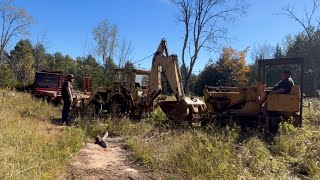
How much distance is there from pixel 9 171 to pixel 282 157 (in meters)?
5.46

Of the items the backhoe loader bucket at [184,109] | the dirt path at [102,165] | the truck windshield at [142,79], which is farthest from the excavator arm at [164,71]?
the dirt path at [102,165]

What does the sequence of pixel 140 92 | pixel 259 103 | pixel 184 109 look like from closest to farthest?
pixel 259 103, pixel 184 109, pixel 140 92

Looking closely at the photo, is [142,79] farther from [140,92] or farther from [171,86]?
[171,86]

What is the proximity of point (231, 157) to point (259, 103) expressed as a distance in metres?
4.95

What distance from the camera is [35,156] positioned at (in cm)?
603

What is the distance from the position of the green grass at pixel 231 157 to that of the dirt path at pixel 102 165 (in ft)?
1.00

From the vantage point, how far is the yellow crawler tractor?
1016cm

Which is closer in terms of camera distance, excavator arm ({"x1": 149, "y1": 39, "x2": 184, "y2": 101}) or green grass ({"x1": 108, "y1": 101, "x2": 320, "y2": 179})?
green grass ({"x1": 108, "y1": 101, "x2": 320, "y2": 179})

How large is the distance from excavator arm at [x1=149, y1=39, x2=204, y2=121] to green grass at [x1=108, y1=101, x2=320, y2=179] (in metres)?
3.27

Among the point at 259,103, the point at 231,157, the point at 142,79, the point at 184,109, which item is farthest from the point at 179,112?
the point at 231,157

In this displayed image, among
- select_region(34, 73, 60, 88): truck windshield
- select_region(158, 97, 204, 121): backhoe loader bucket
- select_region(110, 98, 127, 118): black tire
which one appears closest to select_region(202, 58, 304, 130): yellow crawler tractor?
select_region(158, 97, 204, 121): backhoe loader bucket

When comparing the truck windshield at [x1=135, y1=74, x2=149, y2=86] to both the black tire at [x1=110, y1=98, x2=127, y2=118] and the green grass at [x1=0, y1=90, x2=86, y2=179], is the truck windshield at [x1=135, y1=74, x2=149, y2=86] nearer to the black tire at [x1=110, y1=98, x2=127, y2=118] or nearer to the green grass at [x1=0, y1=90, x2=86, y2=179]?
the black tire at [x1=110, y1=98, x2=127, y2=118]

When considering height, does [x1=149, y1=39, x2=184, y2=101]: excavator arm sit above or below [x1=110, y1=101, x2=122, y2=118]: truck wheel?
above

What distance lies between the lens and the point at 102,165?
7281 millimetres
